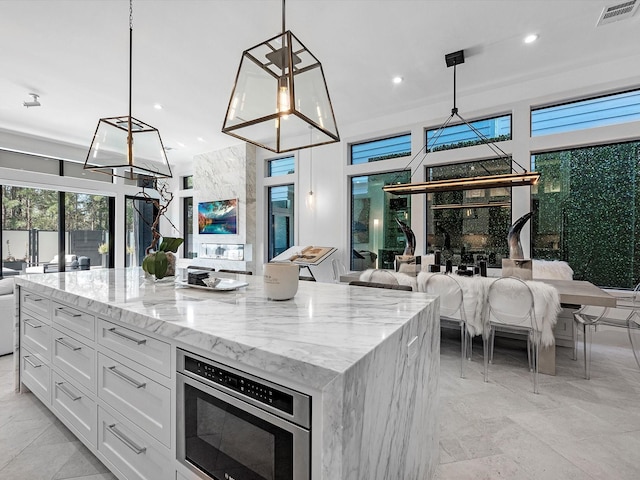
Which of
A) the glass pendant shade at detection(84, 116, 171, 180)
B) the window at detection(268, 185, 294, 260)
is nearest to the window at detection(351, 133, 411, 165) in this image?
the window at detection(268, 185, 294, 260)

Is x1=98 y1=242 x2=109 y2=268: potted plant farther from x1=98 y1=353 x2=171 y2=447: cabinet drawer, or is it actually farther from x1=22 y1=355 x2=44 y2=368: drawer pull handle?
x1=98 y1=353 x2=171 y2=447: cabinet drawer

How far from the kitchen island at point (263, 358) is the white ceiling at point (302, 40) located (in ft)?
8.19

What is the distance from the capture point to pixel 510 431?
83.2 inches

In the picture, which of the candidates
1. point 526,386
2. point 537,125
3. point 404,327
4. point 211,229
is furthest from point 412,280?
point 211,229

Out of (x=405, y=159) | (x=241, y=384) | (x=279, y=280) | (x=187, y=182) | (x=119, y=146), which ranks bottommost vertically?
(x=241, y=384)

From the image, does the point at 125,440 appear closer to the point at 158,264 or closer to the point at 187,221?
the point at 158,264

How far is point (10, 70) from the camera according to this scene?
3.88 metres

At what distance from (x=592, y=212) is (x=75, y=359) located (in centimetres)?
535

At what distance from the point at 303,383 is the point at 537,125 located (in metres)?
4.94

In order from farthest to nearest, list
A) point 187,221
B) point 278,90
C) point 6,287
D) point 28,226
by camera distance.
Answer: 1. point 187,221
2. point 28,226
3. point 6,287
4. point 278,90

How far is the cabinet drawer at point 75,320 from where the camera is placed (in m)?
1.65

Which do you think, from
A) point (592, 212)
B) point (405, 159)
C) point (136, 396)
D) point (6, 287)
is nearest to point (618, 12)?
point (592, 212)

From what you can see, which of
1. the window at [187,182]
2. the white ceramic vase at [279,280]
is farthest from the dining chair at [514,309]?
the window at [187,182]

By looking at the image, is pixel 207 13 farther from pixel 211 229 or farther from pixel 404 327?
pixel 211 229
